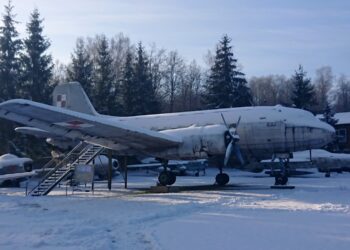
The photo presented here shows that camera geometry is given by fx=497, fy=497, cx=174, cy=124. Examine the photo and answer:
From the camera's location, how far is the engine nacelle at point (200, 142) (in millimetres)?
21188

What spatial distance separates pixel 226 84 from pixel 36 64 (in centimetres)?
1894

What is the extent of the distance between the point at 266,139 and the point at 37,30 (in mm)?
29690

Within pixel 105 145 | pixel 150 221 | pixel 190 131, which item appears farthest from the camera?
pixel 105 145

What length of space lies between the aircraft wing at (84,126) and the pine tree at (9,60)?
866 inches

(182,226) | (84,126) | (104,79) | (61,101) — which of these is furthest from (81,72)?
(182,226)

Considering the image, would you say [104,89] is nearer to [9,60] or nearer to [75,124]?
[9,60]

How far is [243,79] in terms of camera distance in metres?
52.8

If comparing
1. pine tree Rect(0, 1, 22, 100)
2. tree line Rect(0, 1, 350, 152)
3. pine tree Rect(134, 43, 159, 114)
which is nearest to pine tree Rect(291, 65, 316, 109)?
tree line Rect(0, 1, 350, 152)

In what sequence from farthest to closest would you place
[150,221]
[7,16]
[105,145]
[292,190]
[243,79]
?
[243,79]
[7,16]
[105,145]
[292,190]
[150,221]

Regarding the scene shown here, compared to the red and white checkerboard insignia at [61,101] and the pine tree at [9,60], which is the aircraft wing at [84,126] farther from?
the pine tree at [9,60]

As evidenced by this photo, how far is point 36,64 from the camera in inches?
1743

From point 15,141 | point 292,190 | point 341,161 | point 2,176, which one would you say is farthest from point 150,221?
point 15,141

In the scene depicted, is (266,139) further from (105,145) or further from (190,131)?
(105,145)

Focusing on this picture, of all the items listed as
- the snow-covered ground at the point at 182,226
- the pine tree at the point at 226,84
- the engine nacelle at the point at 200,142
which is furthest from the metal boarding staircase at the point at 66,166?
the pine tree at the point at 226,84
